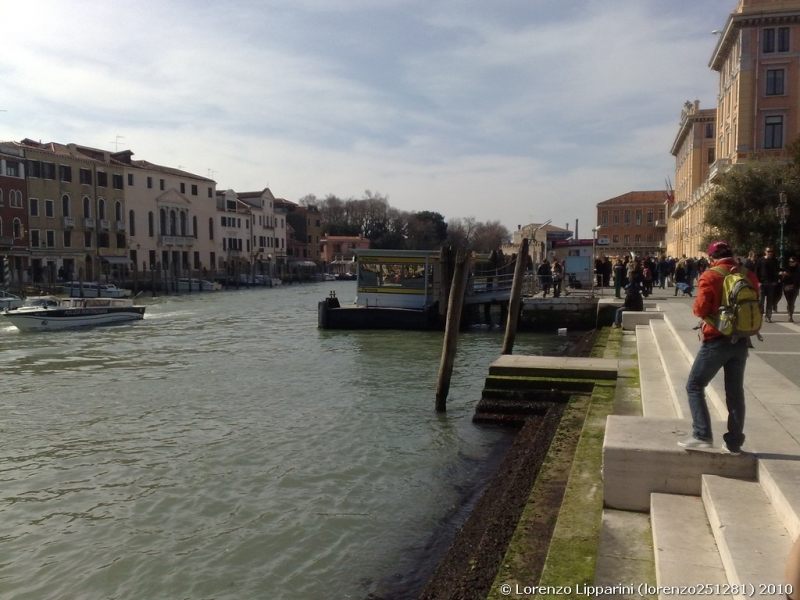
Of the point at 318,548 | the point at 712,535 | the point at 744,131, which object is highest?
the point at 744,131

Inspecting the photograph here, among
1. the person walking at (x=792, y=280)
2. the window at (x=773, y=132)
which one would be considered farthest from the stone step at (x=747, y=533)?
the window at (x=773, y=132)

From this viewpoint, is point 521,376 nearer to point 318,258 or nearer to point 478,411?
point 478,411

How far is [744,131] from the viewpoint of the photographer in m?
38.6

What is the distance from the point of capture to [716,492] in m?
4.18

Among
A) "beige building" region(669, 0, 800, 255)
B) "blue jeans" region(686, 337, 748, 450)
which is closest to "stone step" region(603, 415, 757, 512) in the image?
"blue jeans" region(686, 337, 748, 450)

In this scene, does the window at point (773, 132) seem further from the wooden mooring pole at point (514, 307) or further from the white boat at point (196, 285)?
the white boat at point (196, 285)

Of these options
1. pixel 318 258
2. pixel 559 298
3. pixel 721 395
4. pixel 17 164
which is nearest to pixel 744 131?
pixel 559 298

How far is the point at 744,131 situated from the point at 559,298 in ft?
69.6

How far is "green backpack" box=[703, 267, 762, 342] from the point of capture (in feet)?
14.2

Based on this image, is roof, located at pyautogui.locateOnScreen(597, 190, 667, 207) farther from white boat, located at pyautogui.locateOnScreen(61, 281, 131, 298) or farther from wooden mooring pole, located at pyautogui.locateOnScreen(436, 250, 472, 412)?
wooden mooring pole, located at pyautogui.locateOnScreen(436, 250, 472, 412)

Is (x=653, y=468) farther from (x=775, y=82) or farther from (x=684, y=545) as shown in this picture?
(x=775, y=82)

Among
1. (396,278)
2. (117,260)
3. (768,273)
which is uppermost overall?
(117,260)

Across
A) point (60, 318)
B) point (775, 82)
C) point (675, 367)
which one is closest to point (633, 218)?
point (775, 82)

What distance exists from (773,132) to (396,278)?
24.9 meters
